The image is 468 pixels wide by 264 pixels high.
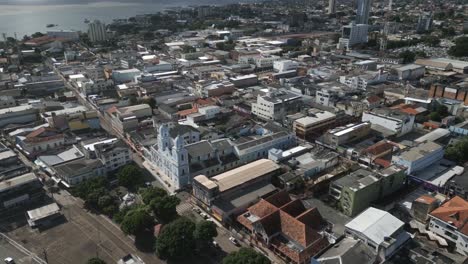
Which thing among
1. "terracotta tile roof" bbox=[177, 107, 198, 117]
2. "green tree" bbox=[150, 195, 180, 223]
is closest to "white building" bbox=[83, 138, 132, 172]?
"green tree" bbox=[150, 195, 180, 223]

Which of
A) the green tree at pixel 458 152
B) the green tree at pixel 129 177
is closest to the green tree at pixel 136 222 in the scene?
the green tree at pixel 129 177

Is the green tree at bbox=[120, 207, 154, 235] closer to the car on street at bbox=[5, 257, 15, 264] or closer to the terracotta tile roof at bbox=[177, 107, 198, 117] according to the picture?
the car on street at bbox=[5, 257, 15, 264]

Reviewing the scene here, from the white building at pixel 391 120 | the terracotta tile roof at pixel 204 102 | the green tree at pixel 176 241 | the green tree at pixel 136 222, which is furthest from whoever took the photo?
the terracotta tile roof at pixel 204 102

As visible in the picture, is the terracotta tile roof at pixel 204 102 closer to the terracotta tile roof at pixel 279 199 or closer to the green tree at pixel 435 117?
the terracotta tile roof at pixel 279 199

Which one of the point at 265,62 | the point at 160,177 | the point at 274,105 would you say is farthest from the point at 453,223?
the point at 265,62

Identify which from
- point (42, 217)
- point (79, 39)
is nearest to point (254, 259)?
point (42, 217)

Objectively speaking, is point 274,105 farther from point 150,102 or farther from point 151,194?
point 151,194
